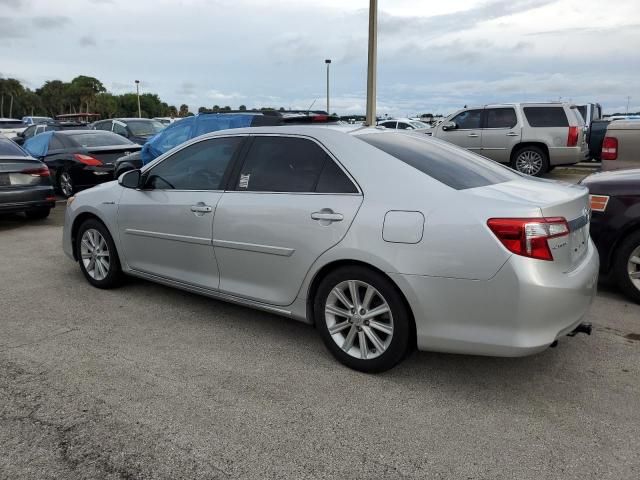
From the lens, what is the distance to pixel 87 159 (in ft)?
36.1

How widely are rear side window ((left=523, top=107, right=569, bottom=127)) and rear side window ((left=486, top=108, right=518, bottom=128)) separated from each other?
0.31 meters

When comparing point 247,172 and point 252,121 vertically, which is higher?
point 252,121

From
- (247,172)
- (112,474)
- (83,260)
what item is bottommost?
(112,474)

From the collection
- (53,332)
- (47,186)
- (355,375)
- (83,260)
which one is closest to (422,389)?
(355,375)

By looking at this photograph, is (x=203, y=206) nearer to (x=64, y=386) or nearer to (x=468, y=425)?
(x=64, y=386)

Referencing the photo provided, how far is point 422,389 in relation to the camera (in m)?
3.41

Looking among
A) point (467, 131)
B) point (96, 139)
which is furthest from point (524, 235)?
point (467, 131)

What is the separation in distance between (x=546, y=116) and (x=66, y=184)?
35.4ft

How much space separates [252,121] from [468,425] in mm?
7606

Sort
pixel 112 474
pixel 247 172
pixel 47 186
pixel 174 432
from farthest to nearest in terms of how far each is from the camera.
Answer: pixel 47 186 → pixel 247 172 → pixel 174 432 → pixel 112 474

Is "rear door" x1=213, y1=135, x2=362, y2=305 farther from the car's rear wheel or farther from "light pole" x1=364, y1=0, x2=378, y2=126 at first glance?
"light pole" x1=364, y1=0, x2=378, y2=126

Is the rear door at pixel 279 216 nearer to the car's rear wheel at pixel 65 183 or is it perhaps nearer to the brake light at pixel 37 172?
the brake light at pixel 37 172

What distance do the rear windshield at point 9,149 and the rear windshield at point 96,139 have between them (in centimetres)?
190

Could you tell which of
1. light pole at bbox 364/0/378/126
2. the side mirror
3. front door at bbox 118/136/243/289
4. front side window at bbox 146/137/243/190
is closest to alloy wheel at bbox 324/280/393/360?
front door at bbox 118/136/243/289
